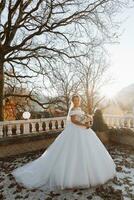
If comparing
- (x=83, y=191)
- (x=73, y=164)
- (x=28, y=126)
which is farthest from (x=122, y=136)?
(x=83, y=191)

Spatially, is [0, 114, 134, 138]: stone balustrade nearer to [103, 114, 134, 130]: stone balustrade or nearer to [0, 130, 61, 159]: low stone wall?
[103, 114, 134, 130]: stone balustrade

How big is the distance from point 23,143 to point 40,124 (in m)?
2.02

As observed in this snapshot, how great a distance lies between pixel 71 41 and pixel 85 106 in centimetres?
2096

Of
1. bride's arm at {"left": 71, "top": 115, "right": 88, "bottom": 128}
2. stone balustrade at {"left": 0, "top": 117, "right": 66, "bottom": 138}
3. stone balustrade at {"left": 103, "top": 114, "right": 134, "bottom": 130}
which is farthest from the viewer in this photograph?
stone balustrade at {"left": 103, "top": 114, "right": 134, "bottom": 130}

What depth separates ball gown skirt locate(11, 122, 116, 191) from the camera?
20.7ft

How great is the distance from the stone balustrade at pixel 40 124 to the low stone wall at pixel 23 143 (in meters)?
0.98

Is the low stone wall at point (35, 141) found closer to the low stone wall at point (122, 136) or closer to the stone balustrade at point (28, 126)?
the low stone wall at point (122, 136)

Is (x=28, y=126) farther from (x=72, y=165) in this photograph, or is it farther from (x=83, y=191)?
(x=83, y=191)

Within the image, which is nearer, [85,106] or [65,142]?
[65,142]

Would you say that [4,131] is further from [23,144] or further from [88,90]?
[88,90]

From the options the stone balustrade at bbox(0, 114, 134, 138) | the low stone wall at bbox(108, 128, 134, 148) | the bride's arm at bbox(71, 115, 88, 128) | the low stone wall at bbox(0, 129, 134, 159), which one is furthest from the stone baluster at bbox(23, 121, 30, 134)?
the bride's arm at bbox(71, 115, 88, 128)

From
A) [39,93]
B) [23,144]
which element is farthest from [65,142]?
[39,93]

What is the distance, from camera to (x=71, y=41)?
16.6 meters

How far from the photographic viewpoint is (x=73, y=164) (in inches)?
253
